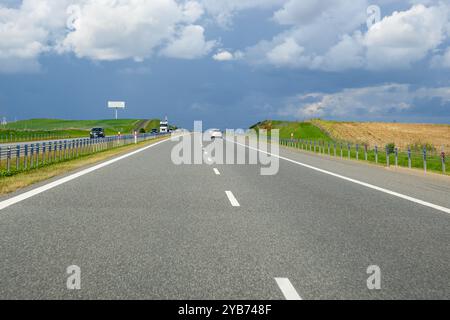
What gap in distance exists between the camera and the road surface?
15.2 ft

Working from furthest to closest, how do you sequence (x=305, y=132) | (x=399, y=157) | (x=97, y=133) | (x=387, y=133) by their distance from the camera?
(x=305, y=132), (x=387, y=133), (x=97, y=133), (x=399, y=157)

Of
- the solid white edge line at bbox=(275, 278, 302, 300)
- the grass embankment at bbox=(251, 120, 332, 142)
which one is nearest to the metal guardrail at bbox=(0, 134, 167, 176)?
the solid white edge line at bbox=(275, 278, 302, 300)

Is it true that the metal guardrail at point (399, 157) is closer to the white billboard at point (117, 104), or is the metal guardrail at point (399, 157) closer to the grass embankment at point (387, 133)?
the grass embankment at point (387, 133)

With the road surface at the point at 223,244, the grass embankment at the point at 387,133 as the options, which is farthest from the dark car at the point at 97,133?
the road surface at the point at 223,244

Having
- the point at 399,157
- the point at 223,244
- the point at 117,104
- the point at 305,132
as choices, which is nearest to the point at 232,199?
the point at 223,244

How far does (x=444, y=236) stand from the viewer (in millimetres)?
6984

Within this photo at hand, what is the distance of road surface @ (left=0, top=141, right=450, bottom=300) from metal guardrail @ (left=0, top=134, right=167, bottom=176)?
8561mm

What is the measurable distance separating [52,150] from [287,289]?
22395 mm

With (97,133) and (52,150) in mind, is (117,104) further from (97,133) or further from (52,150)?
(52,150)

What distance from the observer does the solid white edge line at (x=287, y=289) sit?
4.35 metres

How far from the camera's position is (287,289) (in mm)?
4574

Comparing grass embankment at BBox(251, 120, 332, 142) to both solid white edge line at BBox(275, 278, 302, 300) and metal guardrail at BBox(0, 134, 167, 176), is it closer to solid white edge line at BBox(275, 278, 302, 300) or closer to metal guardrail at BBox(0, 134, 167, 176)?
metal guardrail at BBox(0, 134, 167, 176)
